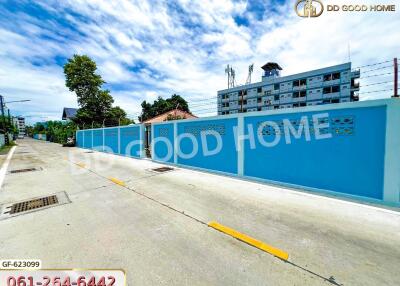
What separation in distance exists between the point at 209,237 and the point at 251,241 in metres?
0.68

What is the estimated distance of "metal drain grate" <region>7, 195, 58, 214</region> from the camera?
4714mm

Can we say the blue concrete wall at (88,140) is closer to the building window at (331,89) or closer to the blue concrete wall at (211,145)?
the blue concrete wall at (211,145)

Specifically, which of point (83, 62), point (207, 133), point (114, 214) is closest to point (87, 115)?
point (83, 62)

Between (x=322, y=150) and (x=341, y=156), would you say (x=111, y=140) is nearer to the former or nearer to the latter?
(x=322, y=150)

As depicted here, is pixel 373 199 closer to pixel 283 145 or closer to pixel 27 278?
pixel 283 145

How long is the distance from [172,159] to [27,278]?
A: 319 inches

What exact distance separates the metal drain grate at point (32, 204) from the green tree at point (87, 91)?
24.5 metres

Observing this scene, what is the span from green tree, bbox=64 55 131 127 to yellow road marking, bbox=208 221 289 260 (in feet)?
90.8

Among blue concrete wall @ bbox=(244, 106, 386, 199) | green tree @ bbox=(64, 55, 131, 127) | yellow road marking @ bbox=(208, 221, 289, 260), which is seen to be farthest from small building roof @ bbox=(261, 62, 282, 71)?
yellow road marking @ bbox=(208, 221, 289, 260)


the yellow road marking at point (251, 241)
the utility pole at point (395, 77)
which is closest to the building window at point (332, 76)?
the utility pole at point (395, 77)

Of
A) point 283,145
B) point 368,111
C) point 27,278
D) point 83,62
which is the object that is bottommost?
point 27,278

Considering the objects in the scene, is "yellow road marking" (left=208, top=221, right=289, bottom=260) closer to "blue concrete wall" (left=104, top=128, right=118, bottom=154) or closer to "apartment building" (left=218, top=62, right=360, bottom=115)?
"blue concrete wall" (left=104, top=128, right=118, bottom=154)

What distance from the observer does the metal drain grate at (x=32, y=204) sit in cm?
471

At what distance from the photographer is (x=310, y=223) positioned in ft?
12.1
